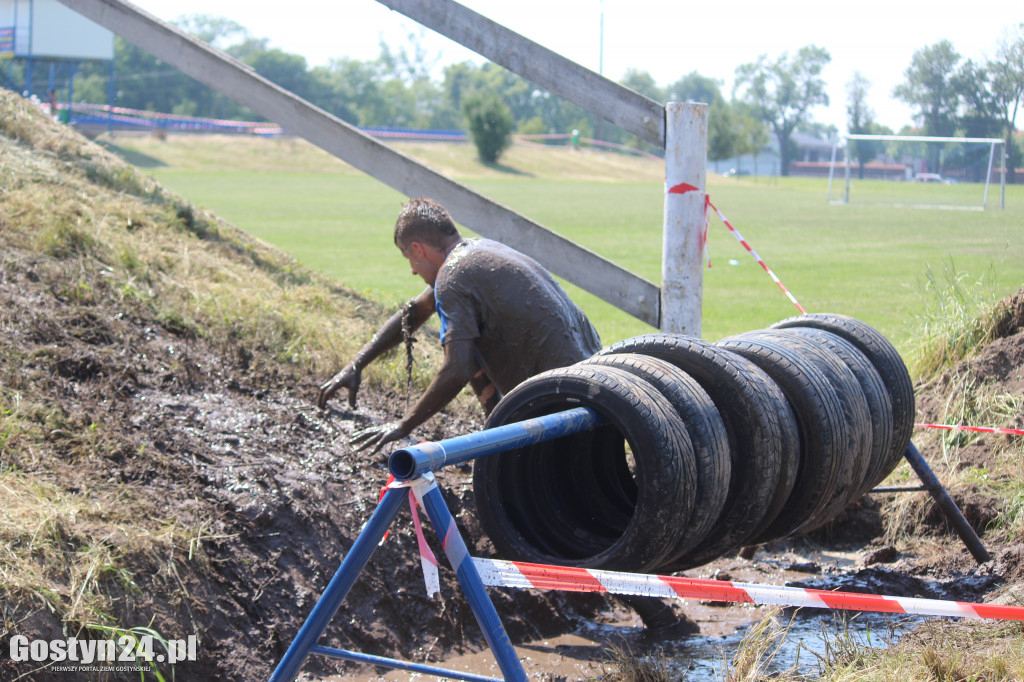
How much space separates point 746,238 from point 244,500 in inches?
732

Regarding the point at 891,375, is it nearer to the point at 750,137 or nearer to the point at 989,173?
the point at 989,173

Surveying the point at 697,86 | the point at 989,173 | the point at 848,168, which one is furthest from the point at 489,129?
the point at 697,86

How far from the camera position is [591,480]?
4266mm

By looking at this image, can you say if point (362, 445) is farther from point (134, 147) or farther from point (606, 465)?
point (134, 147)

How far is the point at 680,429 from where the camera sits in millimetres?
3346

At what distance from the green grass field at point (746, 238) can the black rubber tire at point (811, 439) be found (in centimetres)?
370

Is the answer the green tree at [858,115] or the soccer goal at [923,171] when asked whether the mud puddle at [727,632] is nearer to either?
the soccer goal at [923,171]

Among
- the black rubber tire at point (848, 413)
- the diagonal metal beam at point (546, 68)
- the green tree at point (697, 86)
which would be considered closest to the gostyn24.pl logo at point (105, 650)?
the black rubber tire at point (848, 413)

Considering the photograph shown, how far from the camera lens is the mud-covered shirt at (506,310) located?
4672mm

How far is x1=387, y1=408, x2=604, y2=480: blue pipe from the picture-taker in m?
2.76

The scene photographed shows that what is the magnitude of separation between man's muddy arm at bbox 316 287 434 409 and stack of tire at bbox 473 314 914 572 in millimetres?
1483

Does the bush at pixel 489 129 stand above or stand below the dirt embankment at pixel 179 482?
above

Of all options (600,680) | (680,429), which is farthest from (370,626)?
(680,429)

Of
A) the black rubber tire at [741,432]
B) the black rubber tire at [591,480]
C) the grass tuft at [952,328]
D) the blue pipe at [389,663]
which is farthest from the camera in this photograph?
the grass tuft at [952,328]
